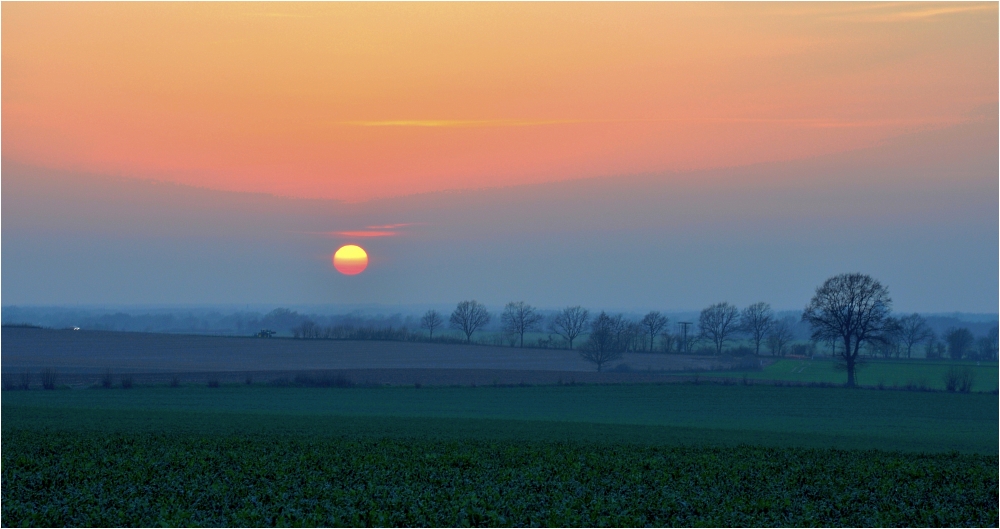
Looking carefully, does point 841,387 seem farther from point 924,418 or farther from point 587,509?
point 587,509

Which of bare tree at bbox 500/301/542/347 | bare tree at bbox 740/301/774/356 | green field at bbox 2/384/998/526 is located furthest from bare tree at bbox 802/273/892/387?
bare tree at bbox 500/301/542/347

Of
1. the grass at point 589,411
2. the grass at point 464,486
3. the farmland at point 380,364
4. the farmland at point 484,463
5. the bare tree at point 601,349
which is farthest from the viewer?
the bare tree at point 601,349

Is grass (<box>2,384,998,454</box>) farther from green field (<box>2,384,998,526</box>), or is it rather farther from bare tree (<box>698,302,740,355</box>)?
bare tree (<box>698,302,740,355</box>)

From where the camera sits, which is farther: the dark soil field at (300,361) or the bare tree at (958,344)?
the bare tree at (958,344)

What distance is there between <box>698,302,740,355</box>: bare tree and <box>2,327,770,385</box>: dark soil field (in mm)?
20673

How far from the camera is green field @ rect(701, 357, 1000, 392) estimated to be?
240 ft

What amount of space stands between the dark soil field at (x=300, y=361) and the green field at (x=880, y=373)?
6722 millimetres

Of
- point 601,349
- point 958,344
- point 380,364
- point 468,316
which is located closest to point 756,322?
point 958,344

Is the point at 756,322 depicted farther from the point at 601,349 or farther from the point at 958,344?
the point at 601,349

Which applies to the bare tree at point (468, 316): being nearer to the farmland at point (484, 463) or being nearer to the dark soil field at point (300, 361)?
the dark soil field at point (300, 361)

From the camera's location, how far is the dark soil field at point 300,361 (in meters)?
63.9

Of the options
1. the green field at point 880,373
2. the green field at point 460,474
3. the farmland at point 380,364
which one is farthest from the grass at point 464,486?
the green field at point 880,373

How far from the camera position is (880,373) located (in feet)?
270

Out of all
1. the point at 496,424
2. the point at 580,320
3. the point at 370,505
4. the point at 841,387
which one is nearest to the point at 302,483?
the point at 370,505
